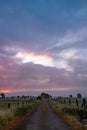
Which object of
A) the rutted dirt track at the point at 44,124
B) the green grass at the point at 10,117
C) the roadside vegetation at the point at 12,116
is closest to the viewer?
the rutted dirt track at the point at 44,124

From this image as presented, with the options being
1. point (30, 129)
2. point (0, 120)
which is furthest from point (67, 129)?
point (0, 120)

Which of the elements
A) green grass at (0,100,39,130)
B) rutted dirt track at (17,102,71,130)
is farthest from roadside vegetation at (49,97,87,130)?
green grass at (0,100,39,130)

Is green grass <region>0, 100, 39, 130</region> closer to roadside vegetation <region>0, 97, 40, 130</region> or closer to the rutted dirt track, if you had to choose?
roadside vegetation <region>0, 97, 40, 130</region>

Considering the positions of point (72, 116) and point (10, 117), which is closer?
point (10, 117)

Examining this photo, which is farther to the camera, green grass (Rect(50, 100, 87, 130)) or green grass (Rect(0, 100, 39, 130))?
green grass (Rect(0, 100, 39, 130))

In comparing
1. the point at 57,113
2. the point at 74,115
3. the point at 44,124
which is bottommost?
the point at 44,124

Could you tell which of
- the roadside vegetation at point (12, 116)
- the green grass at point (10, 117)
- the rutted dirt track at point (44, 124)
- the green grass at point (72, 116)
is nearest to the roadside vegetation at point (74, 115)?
the green grass at point (72, 116)

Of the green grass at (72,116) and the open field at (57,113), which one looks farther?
the open field at (57,113)

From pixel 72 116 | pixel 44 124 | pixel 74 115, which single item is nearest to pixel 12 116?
pixel 72 116

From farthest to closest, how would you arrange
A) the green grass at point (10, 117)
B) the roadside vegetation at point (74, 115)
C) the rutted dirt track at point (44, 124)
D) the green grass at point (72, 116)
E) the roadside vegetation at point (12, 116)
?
1. the green grass at point (10, 117)
2. the roadside vegetation at point (12, 116)
3. the roadside vegetation at point (74, 115)
4. the green grass at point (72, 116)
5. the rutted dirt track at point (44, 124)

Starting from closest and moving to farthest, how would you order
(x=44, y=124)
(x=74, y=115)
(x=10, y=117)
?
(x=44, y=124)
(x=10, y=117)
(x=74, y=115)

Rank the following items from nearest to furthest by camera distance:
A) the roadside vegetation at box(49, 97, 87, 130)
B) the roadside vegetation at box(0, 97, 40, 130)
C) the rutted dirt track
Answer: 1. the rutted dirt track
2. the roadside vegetation at box(49, 97, 87, 130)
3. the roadside vegetation at box(0, 97, 40, 130)

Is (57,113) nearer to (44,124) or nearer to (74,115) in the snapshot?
(74,115)

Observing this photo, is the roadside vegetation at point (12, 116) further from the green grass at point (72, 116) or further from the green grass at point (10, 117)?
the green grass at point (72, 116)
